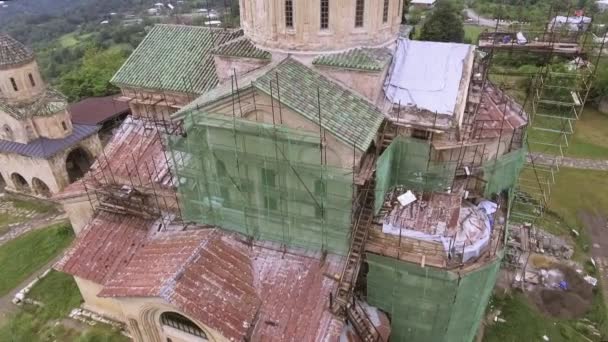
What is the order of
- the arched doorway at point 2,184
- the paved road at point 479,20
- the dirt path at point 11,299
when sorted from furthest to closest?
the paved road at point 479,20
the arched doorway at point 2,184
the dirt path at point 11,299

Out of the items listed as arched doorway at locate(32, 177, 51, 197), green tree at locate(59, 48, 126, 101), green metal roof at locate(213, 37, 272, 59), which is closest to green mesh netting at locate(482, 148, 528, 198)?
green metal roof at locate(213, 37, 272, 59)

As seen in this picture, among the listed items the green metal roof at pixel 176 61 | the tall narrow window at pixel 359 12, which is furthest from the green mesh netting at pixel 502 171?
the green metal roof at pixel 176 61

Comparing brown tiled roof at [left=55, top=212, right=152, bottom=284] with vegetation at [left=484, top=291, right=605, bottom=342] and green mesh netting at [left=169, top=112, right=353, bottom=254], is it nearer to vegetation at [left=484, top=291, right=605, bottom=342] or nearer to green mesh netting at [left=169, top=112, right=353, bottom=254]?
green mesh netting at [left=169, top=112, right=353, bottom=254]

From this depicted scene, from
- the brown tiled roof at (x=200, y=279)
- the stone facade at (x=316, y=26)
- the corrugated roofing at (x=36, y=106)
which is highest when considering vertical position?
the stone facade at (x=316, y=26)

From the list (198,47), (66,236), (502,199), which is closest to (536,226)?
(502,199)

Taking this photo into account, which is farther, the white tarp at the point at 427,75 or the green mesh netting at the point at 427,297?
the white tarp at the point at 427,75

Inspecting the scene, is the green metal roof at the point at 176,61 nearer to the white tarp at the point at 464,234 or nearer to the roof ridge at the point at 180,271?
the roof ridge at the point at 180,271
